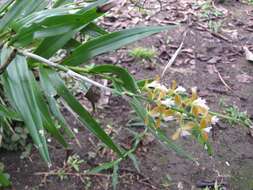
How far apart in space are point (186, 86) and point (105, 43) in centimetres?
133

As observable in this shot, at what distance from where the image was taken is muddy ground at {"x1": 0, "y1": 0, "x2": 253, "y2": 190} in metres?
2.24

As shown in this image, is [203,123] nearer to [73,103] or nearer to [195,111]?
[195,111]

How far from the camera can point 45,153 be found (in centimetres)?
158

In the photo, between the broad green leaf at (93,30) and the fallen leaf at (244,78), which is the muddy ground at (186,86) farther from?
the broad green leaf at (93,30)

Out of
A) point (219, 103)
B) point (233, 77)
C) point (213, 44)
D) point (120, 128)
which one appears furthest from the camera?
point (213, 44)

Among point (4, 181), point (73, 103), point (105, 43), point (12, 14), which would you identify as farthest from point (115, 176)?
point (12, 14)

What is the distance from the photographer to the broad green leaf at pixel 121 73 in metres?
1.52

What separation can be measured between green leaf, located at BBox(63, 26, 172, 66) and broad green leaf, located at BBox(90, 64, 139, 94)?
15cm

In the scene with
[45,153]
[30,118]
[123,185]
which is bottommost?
[123,185]

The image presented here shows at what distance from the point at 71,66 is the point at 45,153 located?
0.33 m

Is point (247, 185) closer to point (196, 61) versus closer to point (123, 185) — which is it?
point (123, 185)

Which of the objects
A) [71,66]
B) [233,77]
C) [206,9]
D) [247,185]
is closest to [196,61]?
[233,77]

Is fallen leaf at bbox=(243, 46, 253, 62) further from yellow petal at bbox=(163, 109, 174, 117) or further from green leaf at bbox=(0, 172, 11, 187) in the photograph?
yellow petal at bbox=(163, 109, 174, 117)

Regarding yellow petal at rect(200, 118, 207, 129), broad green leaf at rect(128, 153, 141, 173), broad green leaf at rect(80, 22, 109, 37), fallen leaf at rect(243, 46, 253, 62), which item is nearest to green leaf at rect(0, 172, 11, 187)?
broad green leaf at rect(128, 153, 141, 173)
